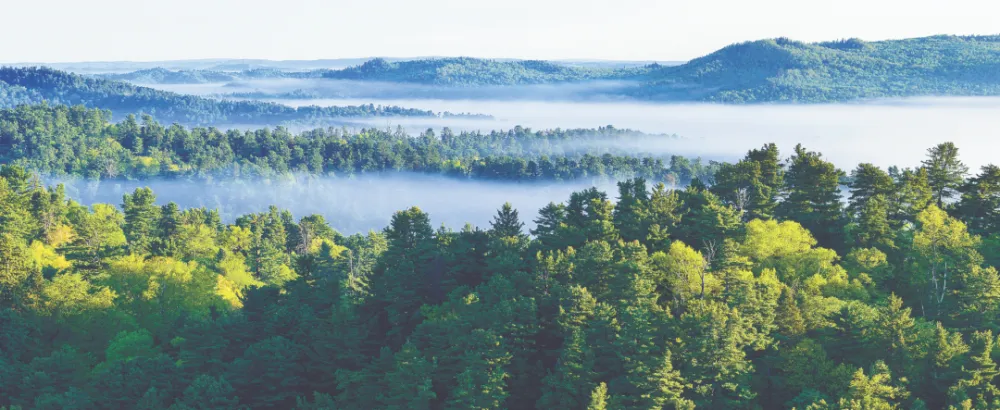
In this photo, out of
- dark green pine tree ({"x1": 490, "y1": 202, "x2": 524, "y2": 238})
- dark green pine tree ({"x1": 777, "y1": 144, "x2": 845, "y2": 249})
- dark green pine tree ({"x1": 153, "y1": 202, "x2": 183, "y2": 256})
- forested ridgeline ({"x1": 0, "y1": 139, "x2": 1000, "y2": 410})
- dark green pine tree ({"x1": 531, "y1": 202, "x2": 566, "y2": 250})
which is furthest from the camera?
dark green pine tree ({"x1": 153, "y1": 202, "x2": 183, "y2": 256})

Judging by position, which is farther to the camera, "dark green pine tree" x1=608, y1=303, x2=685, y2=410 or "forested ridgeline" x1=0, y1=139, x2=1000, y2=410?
"forested ridgeline" x1=0, y1=139, x2=1000, y2=410

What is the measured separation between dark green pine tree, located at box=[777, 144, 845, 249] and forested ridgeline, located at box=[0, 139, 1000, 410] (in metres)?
0.23

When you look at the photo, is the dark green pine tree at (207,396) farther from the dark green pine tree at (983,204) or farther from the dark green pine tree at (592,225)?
the dark green pine tree at (983,204)

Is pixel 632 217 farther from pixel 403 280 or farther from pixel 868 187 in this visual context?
pixel 868 187

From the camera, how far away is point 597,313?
64.6 m

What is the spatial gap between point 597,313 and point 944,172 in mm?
42090

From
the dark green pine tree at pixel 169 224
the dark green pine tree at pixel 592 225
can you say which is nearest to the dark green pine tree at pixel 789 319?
the dark green pine tree at pixel 592 225

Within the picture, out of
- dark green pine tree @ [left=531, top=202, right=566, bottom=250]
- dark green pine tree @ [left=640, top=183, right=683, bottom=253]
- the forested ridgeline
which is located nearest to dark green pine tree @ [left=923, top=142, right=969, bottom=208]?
the forested ridgeline

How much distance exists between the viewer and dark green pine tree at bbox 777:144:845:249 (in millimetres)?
83812

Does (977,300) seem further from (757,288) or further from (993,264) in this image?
(757,288)

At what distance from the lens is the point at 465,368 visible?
6319 cm

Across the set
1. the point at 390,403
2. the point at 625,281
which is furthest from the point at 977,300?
the point at 390,403

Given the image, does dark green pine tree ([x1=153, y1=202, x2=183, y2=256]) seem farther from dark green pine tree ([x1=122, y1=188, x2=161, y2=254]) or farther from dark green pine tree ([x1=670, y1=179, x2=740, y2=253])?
dark green pine tree ([x1=670, y1=179, x2=740, y2=253])

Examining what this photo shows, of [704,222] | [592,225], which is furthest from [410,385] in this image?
[704,222]
